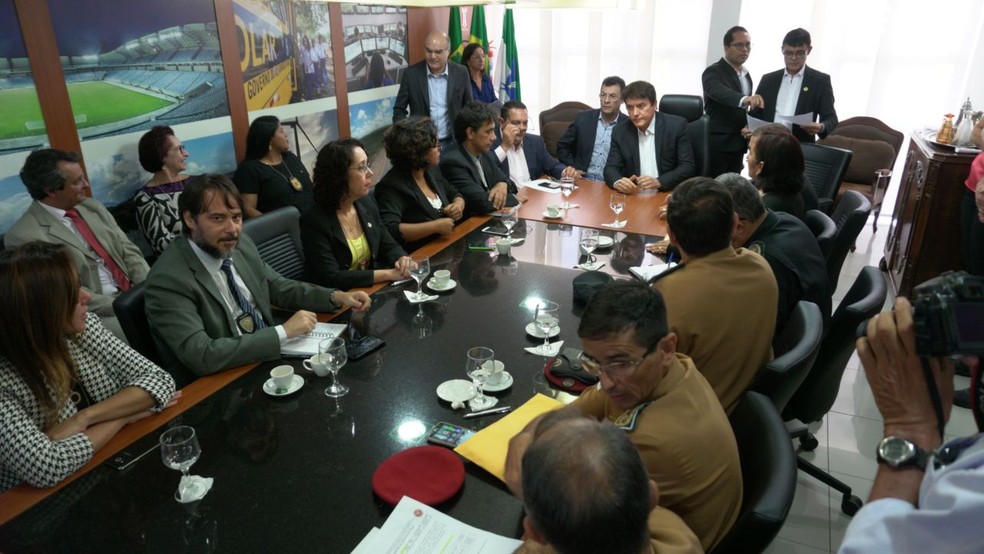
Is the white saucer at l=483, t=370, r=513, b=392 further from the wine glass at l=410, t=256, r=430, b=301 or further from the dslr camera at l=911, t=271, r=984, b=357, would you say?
the dslr camera at l=911, t=271, r=984, b=357

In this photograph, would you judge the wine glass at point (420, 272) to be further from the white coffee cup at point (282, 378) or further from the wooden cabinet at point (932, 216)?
the wooden cabinet at point (932, 216)

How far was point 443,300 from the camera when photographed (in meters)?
2.70

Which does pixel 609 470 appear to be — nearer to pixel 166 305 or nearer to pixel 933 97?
pixel 166 305

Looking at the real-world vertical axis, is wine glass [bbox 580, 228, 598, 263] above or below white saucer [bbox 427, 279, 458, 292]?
above

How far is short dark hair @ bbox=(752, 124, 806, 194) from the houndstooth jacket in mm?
3002

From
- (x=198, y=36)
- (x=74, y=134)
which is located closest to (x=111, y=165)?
(x=74, y=134)

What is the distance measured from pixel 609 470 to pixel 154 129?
4.07 metres

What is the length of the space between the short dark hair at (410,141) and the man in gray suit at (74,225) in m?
1.72

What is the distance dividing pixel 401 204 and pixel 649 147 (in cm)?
227

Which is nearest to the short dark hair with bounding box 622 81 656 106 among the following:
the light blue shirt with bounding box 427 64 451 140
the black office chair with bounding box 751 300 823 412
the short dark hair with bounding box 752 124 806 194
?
the short dark hair with bounding box 752 124 806 194

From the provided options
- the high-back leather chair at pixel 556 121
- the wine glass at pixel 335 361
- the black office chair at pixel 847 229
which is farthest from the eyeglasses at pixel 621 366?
the high-back leather chair at pixel 556 121

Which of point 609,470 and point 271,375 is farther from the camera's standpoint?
point 271,375

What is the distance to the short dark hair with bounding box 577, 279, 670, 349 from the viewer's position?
149 cm

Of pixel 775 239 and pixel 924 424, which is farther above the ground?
pixel 924 424
